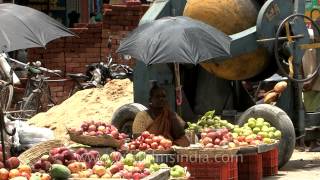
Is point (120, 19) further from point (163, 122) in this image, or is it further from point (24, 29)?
point (24, 29)

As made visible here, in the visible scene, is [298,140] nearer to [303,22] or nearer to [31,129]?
[303,22]

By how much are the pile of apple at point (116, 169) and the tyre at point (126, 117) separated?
4.10 meters

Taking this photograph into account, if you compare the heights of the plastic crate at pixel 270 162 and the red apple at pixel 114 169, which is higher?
the red apple at pixel 114 169

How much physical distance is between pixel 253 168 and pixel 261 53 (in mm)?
2133

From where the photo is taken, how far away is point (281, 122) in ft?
39.0

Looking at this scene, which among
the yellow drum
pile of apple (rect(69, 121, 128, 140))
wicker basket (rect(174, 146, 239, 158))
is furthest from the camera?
the yellow drum

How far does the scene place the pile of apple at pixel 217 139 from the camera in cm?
1020

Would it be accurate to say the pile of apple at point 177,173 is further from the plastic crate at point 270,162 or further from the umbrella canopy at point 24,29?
the plastic crate at point 270,162

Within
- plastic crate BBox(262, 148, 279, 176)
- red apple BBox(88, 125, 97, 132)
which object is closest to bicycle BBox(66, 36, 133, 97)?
plastic crate BBox(262, 148, 279, 176)

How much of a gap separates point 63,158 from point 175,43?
95.3 inches

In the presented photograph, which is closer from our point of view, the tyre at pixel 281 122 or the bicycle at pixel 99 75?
the tyre at pixel 281 122

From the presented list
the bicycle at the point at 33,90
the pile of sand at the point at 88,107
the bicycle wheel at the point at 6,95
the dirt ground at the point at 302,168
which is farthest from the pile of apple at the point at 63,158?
the bicycle at the point at 33,90

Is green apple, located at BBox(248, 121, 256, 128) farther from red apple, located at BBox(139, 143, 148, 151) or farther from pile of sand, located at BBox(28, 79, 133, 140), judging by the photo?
pile of sand, located at BBox(28, 79, 133, 140)

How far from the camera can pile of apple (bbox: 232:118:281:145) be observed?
11047mm
